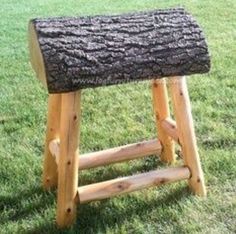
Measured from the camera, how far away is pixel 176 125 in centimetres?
328

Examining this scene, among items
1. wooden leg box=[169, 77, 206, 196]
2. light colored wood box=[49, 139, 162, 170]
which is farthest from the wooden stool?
light colored wood box=[49, 139, 162, 170]

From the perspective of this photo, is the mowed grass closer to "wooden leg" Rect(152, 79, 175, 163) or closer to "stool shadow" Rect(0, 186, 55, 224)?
"stool shadow" Rect(0, 186, 55, 224)

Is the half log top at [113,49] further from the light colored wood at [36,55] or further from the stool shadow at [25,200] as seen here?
the stool shadow at [25,200]

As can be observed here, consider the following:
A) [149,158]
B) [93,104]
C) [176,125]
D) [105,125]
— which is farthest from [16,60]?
[176,125]

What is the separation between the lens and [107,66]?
2785mm

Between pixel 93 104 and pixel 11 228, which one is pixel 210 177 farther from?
pixel 93 104

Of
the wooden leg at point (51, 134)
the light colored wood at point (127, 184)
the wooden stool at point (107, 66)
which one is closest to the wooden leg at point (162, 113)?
the wooden stool at point (107, 66)

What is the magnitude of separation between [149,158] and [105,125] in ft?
2.12

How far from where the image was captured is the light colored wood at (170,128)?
3.40m

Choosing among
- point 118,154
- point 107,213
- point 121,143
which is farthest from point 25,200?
point 121,143

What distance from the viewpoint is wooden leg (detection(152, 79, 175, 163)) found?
→ 3473 millimetres

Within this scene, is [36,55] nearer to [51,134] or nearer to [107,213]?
[51,134]

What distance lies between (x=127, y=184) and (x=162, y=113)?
66 centimetres

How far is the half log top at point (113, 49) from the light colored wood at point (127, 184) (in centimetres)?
63
